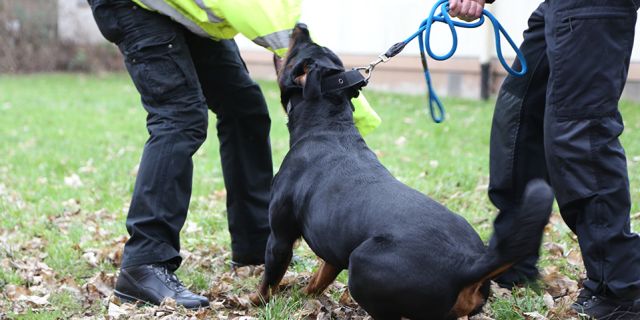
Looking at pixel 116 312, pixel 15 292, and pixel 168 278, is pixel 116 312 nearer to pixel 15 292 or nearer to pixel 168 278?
pixel 168 278

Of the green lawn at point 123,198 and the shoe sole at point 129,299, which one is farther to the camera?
the green lawn at point 123,198

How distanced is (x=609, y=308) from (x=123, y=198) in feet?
14.0

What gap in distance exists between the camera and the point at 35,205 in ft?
20.8

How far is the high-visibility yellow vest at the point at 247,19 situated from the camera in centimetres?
362

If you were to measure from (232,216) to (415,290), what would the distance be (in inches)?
73.0

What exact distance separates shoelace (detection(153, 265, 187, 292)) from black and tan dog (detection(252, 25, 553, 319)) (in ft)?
1.24

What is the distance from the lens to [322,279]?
3760 millimetres

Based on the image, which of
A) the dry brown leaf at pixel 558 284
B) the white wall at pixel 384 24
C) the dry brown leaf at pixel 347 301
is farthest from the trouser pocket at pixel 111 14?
the white wall at pixel 384 24

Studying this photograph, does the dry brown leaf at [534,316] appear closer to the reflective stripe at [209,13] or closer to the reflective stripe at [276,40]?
the reflective stripe at [276,40]

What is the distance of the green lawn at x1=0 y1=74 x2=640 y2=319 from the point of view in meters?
4.01

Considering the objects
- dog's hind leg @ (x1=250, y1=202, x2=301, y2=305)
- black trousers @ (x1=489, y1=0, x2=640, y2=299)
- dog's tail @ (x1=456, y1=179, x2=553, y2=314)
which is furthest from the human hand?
dog's hind leg @ (x1=250, y1=202, x2=301, y2=305)

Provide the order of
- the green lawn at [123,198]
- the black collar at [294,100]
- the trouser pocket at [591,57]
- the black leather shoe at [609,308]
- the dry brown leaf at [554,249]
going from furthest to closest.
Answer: the dry brown leaf at [554,249] → the green lawn at [123,198] → the black collar at [294,100] → the black leather shoe at [609,308] → the trouser pocket at [591,57]

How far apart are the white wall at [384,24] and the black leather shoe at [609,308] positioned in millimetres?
8346

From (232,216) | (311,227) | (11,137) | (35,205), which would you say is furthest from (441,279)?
(11,137)
